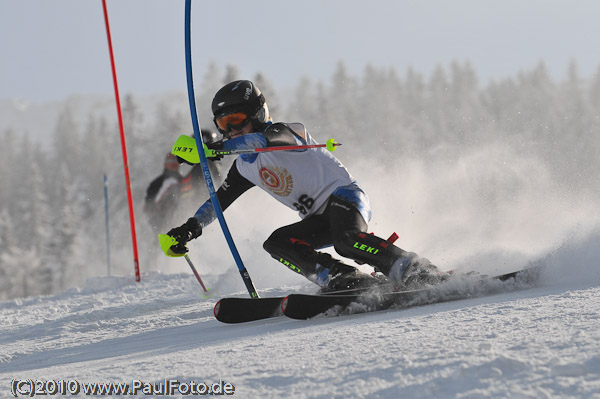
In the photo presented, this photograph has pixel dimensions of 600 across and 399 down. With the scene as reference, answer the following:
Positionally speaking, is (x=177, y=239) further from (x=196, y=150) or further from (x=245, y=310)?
(x=245, y=310)

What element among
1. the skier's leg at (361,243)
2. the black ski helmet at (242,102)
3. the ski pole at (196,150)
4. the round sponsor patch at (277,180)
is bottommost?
the skier's leg at (361,243)

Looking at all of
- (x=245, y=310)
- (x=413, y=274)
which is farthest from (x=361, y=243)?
(x=245, y=310)

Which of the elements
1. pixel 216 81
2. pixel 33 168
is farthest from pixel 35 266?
pixel 216 81

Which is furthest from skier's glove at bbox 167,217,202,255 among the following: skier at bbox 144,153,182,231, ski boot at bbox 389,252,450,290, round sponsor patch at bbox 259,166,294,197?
skier at bbox 144,153,182,231

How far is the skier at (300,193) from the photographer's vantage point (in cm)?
379

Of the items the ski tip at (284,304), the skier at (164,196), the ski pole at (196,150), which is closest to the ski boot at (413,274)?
the ski tip at (284,304)

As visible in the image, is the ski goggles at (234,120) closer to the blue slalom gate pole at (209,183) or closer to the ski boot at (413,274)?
the blue slalom gate pole at (209,183)

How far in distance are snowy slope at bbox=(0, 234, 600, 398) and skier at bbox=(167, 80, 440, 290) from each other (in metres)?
0.59

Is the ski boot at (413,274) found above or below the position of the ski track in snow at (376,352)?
above

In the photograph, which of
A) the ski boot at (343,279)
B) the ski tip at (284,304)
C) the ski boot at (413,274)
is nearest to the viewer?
the ski tip at (284,304)

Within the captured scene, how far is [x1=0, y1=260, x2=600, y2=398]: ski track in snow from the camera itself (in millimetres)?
1688

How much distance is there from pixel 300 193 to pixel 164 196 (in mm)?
6644

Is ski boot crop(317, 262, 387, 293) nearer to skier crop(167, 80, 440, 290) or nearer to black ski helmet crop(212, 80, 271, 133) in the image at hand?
skier crop(167, 80, 440, 290)

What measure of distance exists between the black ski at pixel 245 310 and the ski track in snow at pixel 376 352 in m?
0.09
